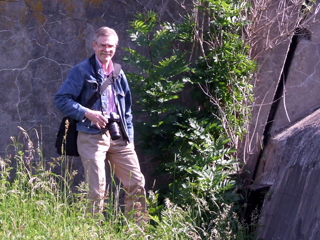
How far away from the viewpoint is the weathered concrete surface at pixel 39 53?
472 centimetres

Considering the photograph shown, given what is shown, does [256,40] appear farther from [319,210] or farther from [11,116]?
[11,116]

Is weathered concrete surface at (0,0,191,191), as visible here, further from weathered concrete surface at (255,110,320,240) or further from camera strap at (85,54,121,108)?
weathered concrete surface at (255,110,320,240)

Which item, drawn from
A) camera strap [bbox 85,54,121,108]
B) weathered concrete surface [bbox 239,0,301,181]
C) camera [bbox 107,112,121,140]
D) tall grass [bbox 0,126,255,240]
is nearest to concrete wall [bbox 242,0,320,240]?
weathered concrete surface [bbox 239,0,301,181]

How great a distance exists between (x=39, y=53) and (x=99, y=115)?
141 centimetres

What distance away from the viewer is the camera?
12.6 feet

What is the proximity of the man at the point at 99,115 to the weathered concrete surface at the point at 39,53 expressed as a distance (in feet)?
2.96

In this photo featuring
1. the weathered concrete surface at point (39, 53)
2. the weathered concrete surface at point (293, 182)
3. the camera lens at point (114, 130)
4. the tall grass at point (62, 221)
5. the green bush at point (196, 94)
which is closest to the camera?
the tall grass at point (62, 221)

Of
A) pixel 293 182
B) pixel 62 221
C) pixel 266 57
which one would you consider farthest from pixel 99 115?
pixel 266 57

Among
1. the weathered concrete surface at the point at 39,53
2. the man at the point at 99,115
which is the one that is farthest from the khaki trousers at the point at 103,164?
the weathered concrete surface at the point at 39,53

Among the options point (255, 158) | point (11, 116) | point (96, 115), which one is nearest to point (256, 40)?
point (255, 158)

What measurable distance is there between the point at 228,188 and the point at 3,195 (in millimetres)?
1874

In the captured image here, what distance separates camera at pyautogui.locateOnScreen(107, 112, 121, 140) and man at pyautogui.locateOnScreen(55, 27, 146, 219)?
3 centimetres

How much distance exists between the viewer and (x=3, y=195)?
3555 mm

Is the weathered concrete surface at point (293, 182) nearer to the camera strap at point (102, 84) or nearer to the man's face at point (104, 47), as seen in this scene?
the camera strap at point (102, 84)
